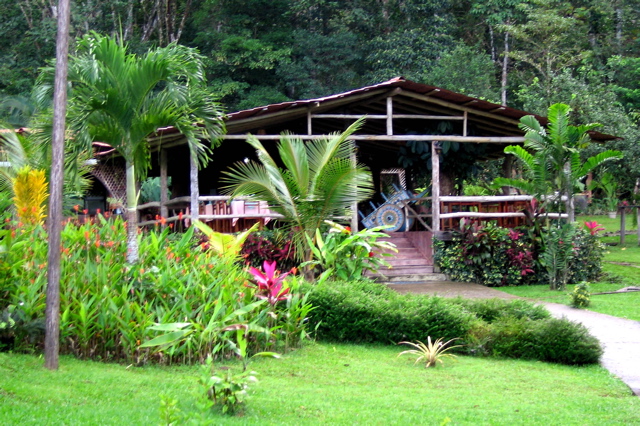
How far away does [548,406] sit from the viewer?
5680 mm

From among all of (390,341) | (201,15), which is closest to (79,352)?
(390,341)

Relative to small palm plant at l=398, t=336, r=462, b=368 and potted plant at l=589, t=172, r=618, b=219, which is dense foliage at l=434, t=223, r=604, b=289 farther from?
potted plant at l=589, t=172, r=618, b=219

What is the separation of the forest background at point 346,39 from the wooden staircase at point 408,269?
13.3 m

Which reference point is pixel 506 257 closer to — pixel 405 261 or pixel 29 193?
pixel 405 261

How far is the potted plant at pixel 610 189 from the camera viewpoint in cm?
2394

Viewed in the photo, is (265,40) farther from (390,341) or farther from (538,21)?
(390,341)

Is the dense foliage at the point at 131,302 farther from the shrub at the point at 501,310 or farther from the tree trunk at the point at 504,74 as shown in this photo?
the tree trunk at the point at 504,74

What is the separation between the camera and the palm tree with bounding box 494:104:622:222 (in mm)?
12773

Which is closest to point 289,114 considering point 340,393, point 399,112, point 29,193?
point 399,112

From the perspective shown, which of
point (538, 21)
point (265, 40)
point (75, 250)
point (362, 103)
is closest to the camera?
point (75, 250)

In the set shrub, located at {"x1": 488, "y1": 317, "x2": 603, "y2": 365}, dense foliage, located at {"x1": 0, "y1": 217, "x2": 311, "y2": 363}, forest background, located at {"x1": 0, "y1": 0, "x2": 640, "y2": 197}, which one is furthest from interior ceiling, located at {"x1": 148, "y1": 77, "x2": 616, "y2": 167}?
forest background, located at {"x1": 0, "y1": 0, "x2": 640, "y2": 197}

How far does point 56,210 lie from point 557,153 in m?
9.53

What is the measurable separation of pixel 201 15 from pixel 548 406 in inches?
1143

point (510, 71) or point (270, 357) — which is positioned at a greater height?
point (510, 71)
